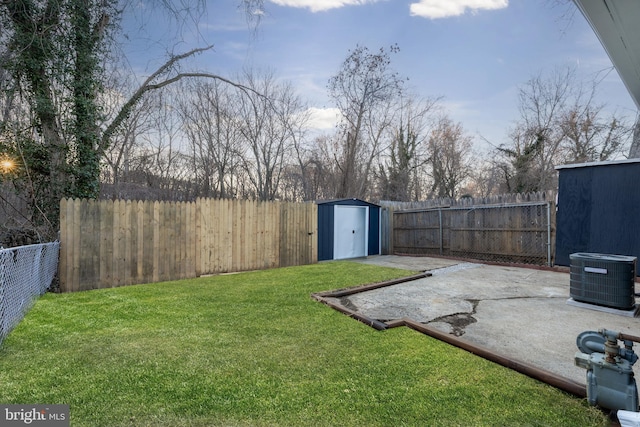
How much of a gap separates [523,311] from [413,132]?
48.6 feet

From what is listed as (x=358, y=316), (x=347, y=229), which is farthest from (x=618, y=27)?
(x=347, y=229)

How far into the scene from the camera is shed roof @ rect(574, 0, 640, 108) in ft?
5.08

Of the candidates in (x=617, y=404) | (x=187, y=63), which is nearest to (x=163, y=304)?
(x=617, y=404)

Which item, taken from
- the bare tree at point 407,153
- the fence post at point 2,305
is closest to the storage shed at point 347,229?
the fence post at point 2,305

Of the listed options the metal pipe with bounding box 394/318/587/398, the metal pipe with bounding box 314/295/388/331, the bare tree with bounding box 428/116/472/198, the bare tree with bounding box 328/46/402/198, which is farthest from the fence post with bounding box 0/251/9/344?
the bare tree with bounding box 428/116/472/198

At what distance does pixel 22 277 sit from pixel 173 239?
2.57m

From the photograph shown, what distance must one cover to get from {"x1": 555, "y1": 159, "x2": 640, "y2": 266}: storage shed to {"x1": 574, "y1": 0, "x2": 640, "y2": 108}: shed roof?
11.0ft

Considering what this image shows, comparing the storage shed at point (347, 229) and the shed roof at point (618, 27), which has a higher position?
the shed roof at point (618, 27)

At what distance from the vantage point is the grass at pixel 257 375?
1.71 m

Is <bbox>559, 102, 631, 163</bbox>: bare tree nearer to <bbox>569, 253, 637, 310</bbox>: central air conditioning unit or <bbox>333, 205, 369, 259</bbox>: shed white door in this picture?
<bbox>333, 205, 369, 259</bbox>: shed white door

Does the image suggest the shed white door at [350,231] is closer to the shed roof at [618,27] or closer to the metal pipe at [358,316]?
the metal pipe at [358,316]

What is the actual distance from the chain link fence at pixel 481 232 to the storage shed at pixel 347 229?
102 cm

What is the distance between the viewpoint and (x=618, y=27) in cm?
173

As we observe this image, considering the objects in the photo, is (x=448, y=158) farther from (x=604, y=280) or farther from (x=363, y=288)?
(x=363, y=288)
